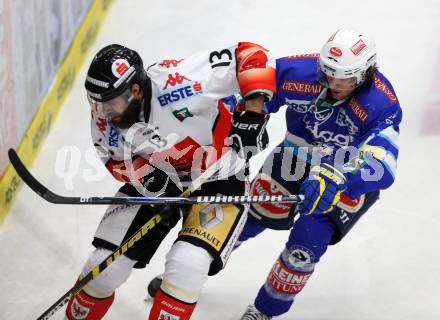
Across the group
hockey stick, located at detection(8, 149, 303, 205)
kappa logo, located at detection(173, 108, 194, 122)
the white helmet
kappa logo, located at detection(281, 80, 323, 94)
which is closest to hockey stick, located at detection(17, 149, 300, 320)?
hockey stick, located at detection(8, 149, 303, 205)

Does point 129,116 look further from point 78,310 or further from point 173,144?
point 78,310

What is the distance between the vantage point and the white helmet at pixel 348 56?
4.38 metres

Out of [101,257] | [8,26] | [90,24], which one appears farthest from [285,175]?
[90,24]

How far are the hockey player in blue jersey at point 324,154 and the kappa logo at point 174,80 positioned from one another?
50 cm

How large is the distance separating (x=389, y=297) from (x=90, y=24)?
2853mm

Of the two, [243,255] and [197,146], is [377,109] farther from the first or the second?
[243,255]

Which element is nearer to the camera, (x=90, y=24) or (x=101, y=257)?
(x=101, y=257)

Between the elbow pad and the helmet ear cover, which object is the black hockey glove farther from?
the helmet ear cover

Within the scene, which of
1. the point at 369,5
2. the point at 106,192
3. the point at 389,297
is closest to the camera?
the point at 389,297

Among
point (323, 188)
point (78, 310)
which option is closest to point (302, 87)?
point (323, 188)

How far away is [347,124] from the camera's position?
15.1 feet

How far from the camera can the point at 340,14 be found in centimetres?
731

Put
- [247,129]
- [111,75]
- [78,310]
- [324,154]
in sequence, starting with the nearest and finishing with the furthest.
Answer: [111,75] < [247,129] < [78,310] < [324,154]

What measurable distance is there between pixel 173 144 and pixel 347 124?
78 centimetres
